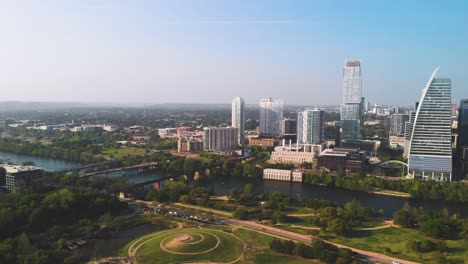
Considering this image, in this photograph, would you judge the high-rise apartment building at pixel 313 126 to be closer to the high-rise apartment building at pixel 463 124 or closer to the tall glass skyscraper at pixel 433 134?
the high-rise apartment building at pixel 463 124

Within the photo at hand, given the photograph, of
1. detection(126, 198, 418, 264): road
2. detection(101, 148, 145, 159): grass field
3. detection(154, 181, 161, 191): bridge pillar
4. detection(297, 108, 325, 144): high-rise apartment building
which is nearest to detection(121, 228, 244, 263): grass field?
detection(126, 198, 418, 264): road

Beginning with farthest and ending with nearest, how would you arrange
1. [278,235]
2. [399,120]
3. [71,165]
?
[399,120] < [71,165] < [278,235]

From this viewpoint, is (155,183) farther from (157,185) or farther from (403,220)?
(403,220)

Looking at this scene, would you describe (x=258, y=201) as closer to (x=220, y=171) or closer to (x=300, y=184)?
(x=300, y=184)

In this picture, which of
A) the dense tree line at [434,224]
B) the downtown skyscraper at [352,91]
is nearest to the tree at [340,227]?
the dense tree line at [434,224]

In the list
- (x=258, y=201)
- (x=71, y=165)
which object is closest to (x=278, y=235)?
(x=258, y=201)
